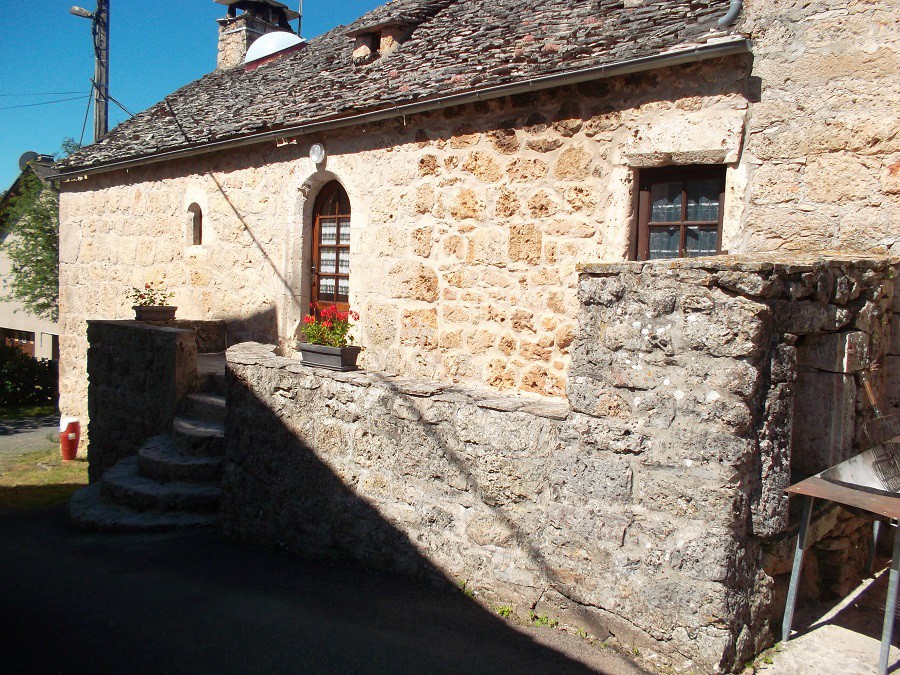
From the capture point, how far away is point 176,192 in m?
9.68

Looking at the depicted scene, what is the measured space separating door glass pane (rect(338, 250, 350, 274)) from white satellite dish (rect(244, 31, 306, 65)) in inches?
199

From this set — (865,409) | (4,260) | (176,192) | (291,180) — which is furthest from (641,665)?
(4,260)

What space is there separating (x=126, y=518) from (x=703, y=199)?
5.18m

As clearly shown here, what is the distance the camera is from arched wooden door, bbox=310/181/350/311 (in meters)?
8.09

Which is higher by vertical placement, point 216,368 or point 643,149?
point 643,149

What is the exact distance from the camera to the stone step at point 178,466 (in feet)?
19.6

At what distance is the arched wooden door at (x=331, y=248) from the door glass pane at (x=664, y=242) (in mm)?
3625

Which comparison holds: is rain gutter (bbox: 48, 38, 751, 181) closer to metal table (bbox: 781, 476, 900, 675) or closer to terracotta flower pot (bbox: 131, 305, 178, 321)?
terracotta flower pot (bbox: 131, 305, 178, 321)

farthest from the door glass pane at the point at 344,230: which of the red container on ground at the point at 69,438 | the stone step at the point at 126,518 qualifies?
the red container on ground at the point at 69,438

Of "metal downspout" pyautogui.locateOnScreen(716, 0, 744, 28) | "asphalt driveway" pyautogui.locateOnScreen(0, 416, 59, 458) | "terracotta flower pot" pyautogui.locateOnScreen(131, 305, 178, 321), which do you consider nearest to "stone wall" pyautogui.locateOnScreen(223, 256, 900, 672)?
"metal downspout" pyautogui.locateOnScreen(716, 0, 744, 28)

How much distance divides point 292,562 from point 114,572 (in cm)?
118

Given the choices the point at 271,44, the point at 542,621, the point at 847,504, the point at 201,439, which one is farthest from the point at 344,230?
the point at 847,504

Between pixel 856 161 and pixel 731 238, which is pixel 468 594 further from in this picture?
pixel 856 161

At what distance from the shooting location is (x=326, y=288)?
27.4 ft
